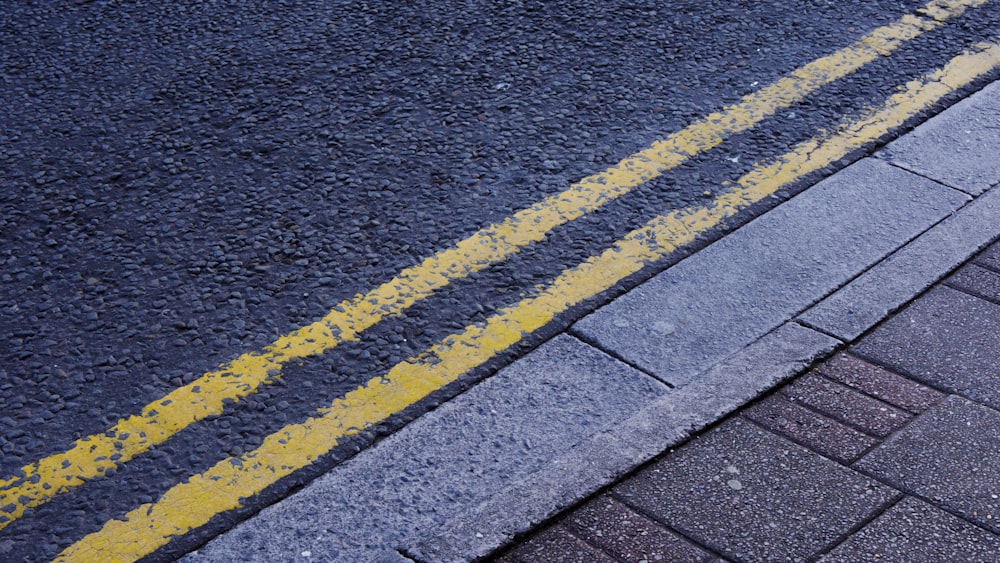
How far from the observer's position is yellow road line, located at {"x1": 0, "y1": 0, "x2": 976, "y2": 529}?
230 cm

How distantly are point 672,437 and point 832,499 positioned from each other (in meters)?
0.36

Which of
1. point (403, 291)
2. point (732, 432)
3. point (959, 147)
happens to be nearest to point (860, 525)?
point (732, 432)

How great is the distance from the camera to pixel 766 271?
2838mm

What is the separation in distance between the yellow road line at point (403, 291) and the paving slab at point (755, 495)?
876 mm

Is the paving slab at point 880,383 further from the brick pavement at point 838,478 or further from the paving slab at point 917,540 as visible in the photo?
the paving slab at point 917,540

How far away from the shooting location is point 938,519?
2105 millimetres

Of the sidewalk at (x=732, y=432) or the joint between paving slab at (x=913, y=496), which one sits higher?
the sidewalk at (x=732, y=432)

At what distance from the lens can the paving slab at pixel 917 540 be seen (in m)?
2.03

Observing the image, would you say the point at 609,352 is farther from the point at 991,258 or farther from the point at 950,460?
the point at 991,258

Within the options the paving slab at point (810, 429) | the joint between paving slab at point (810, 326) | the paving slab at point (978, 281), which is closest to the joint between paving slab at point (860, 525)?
the paving slab at point (810, 429)

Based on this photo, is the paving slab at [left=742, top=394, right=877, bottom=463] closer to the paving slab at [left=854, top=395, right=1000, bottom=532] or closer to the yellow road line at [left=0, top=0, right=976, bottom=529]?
the paving slab at [left=854, top=395, right=1000, bottom=532]

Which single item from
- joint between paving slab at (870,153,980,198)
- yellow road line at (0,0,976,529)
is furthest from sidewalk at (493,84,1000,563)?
yellow road line at (0,0,976,529)

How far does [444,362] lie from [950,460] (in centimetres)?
117

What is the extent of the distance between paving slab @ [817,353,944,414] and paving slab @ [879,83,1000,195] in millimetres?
946
